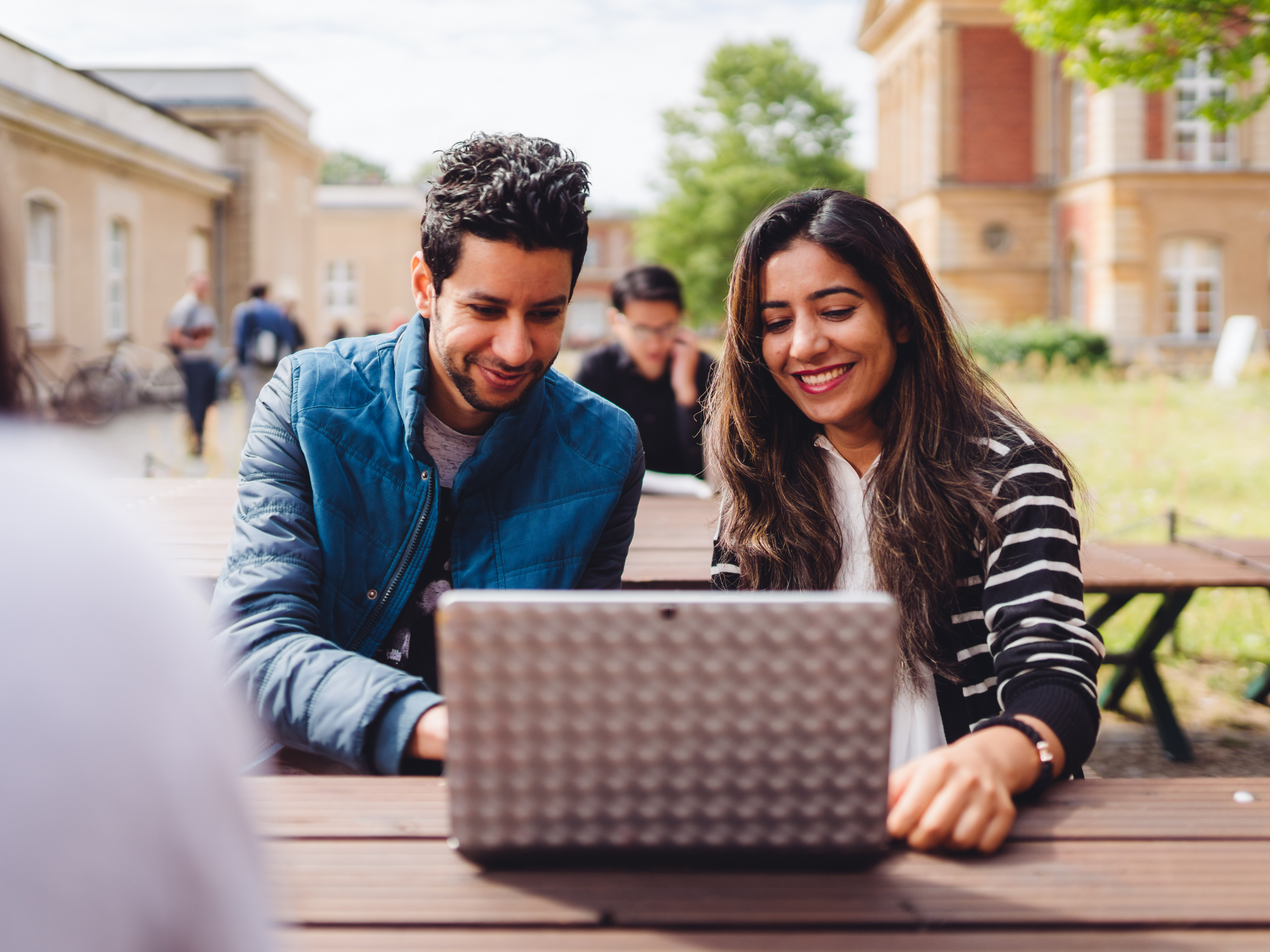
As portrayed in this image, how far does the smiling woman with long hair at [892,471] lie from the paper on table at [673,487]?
231 cm

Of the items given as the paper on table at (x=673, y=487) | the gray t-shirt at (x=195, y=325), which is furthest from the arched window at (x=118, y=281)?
the paper on table at (x=673, y=487)

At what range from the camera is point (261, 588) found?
5.68 feet

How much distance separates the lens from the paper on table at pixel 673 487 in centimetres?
455

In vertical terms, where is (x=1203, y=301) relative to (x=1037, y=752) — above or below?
above

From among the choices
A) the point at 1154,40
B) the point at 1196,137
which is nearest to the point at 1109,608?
the point at 1154,40

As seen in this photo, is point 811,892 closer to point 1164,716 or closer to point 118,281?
point 1164,716

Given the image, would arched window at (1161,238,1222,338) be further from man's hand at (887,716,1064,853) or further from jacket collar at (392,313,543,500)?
man's hand at (887,716,1064,853)

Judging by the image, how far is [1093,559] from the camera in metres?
4.08

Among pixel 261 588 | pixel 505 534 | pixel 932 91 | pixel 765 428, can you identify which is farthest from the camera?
pixel 932 91

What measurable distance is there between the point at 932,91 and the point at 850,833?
28.8 m

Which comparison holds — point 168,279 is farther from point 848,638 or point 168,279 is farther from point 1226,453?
point 848,638

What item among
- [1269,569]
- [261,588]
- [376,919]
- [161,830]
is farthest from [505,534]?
[1269,569]

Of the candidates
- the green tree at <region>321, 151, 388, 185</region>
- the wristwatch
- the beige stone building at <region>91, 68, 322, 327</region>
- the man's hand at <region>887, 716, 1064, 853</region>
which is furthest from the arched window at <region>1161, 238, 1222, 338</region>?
the green tree at <region>321, 151, 388, 185</region>

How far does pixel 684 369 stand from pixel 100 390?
12256 mm
